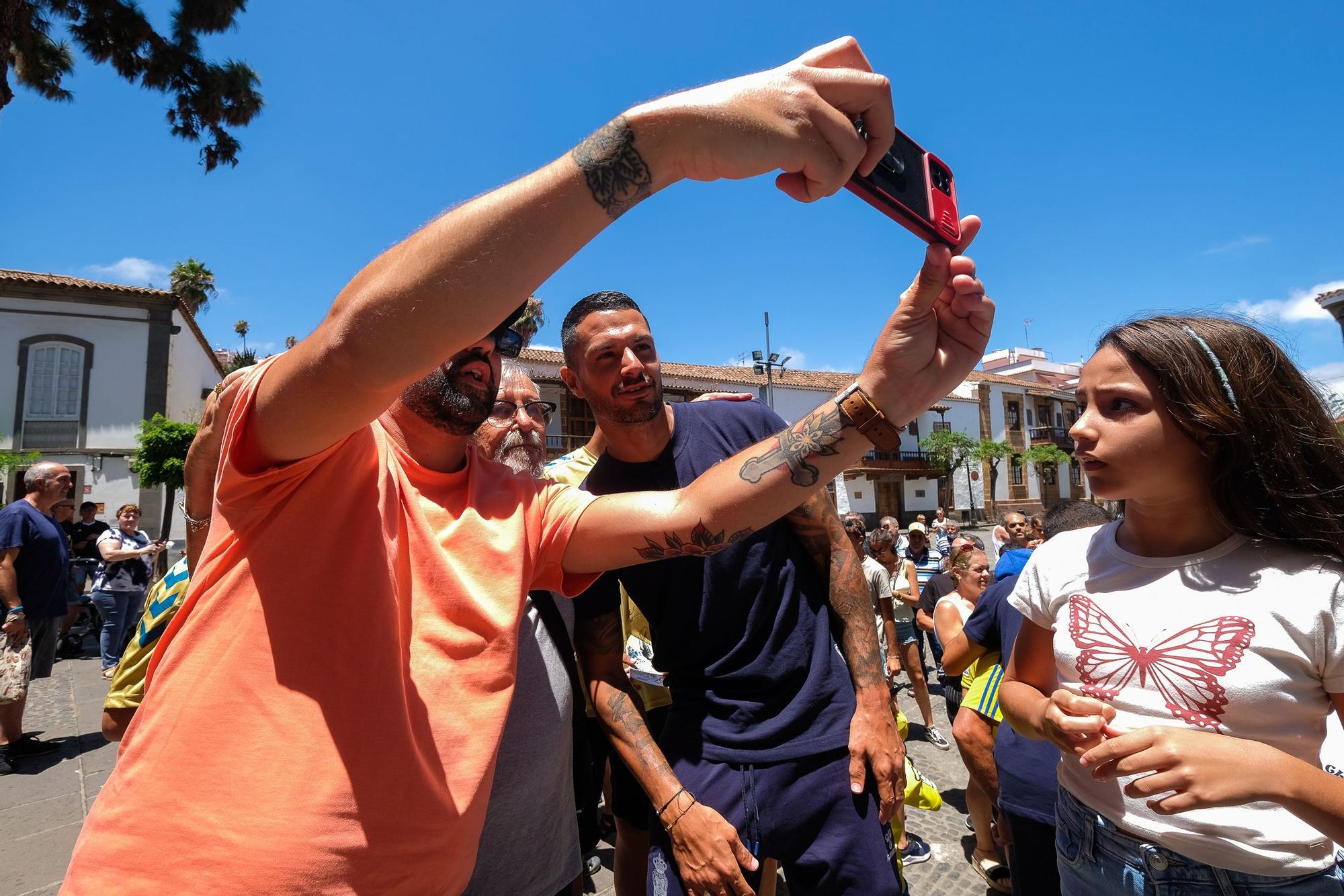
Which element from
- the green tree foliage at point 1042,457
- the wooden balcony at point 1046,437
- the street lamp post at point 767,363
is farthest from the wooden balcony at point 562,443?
the wooden balcony at point 1046,437

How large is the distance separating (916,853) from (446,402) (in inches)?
152

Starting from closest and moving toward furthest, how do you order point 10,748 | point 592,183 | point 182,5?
point 592,183 < point 10,748 < point 182,5

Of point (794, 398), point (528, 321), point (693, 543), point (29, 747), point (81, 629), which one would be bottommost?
point (29, 747)

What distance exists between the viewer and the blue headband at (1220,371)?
5.08 ft

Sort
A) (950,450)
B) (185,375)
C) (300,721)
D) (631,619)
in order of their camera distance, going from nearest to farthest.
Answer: (300,721)
(631,619)
(185,375)
(950,450)

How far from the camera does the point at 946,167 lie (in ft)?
4.21

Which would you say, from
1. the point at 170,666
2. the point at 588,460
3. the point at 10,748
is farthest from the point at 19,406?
the point at 170,666

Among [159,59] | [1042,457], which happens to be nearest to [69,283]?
[159,59]

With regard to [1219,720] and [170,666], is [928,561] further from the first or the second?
[170,666]

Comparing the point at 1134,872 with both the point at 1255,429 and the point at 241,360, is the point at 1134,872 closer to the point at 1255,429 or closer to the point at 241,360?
the point at 1255,429

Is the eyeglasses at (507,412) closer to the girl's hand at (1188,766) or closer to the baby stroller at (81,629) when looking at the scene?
the girl's hand at (1188,766)

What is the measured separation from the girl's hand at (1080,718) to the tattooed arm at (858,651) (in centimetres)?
52

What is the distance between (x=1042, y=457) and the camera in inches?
1638

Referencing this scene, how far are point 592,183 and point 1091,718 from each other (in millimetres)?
1336
